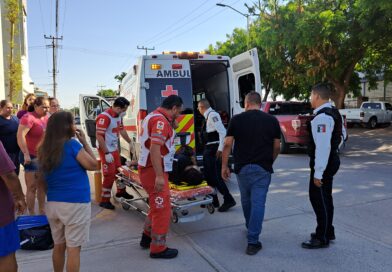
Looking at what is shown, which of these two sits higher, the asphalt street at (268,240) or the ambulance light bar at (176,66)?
the ambulance light bar at (176,66)

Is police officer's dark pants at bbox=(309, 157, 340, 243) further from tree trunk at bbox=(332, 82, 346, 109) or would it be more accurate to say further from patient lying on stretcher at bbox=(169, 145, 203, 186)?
tree trunk at bbox=(332, 82, 346, 109)

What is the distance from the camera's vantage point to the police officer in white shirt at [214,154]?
5512 mm

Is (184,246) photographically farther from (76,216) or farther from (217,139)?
(217,139)

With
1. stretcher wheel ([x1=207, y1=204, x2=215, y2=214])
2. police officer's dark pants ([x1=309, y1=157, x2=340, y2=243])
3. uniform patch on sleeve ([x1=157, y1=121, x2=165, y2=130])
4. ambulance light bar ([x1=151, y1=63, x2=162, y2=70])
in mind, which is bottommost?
stretcher wheel ([x1=207, y1=204, x2=215, y2=214])

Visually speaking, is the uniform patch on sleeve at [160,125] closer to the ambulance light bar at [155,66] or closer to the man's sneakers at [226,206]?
the man's sneakers at [226,206]

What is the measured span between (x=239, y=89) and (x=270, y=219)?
352 centimetres

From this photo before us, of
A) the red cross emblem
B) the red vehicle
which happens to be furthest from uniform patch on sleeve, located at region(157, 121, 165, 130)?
the red vehicle

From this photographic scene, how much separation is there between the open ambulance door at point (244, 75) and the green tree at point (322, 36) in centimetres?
788

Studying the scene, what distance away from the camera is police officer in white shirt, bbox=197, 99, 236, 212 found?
5.51m

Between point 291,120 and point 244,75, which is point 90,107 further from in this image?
point 291,120

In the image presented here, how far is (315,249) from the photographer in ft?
12.9

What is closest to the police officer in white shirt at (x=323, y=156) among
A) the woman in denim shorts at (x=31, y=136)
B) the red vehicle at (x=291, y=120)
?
the woman in denim shorts at (x=31, y=136)

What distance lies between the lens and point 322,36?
15.8 m

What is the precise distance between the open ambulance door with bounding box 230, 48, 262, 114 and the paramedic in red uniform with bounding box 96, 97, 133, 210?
2.60m
